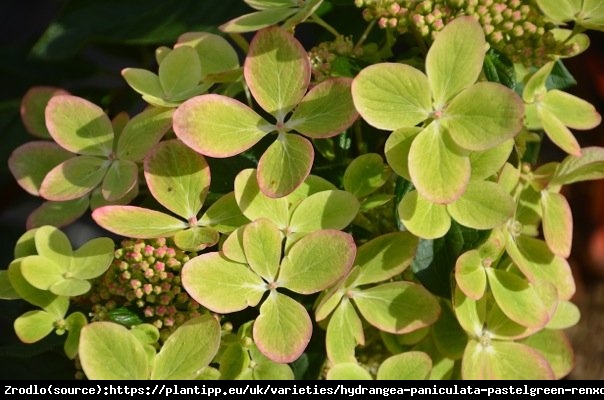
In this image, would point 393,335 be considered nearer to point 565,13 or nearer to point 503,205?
point 503,205

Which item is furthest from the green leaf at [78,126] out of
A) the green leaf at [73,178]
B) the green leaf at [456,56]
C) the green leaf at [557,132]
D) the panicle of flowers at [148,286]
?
the green leaf at [557,132]

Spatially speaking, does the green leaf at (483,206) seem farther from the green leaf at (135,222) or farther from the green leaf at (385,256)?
the green leaf at (135,222)

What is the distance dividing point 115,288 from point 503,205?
36cm

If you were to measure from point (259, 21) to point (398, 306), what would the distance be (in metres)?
0.30

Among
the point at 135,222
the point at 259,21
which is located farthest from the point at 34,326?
the point at 259,21

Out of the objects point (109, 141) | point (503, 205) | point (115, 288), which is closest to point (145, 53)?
point (109, 141)

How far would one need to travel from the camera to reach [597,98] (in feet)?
5.57

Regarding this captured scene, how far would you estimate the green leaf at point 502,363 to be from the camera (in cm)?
75

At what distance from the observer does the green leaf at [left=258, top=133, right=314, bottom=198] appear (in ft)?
2.23

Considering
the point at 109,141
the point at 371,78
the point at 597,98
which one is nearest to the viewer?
the point at 371,78

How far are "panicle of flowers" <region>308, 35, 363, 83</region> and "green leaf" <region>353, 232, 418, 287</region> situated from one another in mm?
173

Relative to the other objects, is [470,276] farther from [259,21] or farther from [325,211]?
[259,21]

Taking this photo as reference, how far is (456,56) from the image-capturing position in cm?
69
